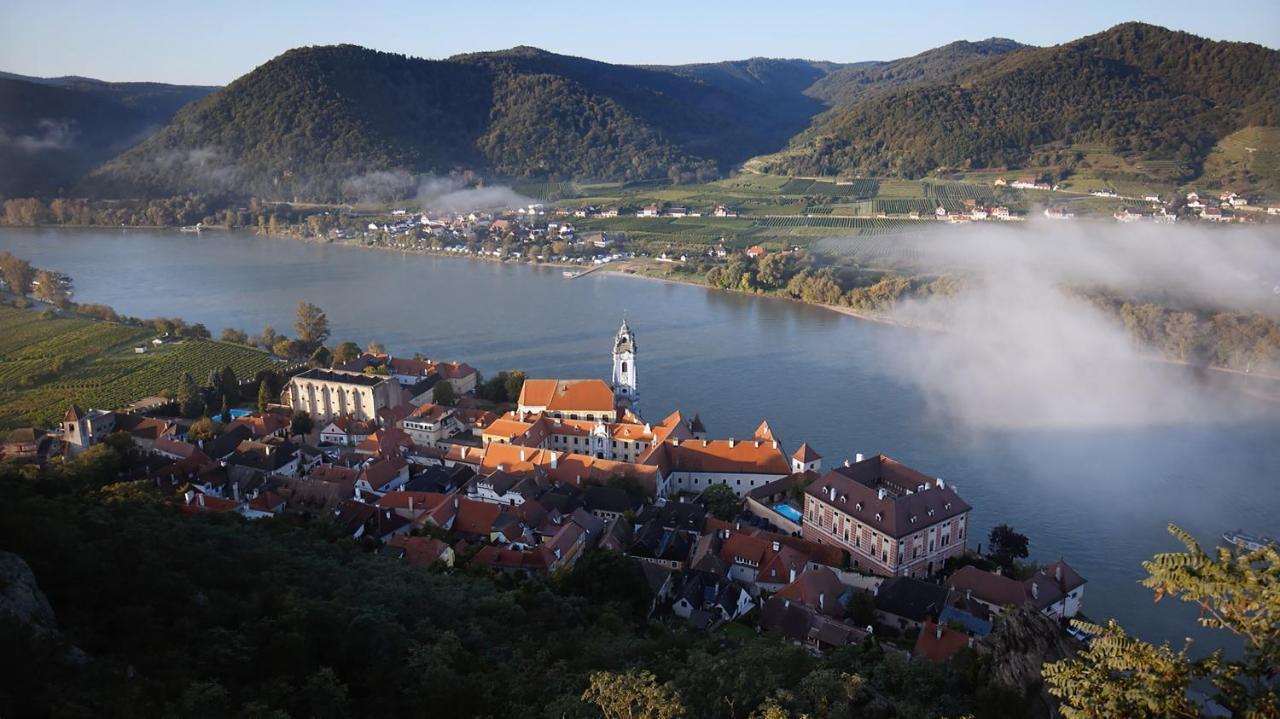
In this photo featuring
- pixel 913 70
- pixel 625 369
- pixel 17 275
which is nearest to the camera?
pixel 625 369

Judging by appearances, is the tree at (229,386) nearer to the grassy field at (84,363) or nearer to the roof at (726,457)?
the grassy field at (84,363)

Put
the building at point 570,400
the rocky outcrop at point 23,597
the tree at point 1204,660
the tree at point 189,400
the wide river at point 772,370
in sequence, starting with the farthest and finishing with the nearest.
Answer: the tree at point 189,400
the building at point 570,400
the wide river at point 772,370
the rocky outcrop at point 23,597
the tree at point 1204,660

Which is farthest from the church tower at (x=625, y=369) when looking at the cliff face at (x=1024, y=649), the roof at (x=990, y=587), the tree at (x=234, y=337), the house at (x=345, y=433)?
the cliff face at (x=1024, y=649)

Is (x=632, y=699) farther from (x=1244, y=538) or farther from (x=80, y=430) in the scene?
(x=80, y=430)

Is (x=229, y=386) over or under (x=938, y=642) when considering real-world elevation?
over

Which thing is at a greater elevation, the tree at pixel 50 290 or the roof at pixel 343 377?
the tree at pixel 50 290

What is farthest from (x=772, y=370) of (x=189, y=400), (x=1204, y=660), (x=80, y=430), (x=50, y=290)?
(x=50, y=290)

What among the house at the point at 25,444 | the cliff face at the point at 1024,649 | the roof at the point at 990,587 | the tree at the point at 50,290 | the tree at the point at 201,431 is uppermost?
the tree at the point at 50,290

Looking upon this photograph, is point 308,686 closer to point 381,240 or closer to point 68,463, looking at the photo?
point 68,463
